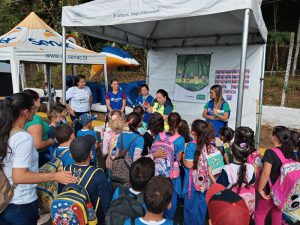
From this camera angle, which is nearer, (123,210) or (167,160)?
(123,210)

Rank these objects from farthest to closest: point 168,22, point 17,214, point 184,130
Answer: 1. point 168,22
2. point 184,130
3. point 17,214

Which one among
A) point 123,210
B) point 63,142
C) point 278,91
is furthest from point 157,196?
point 278,91

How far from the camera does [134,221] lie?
1557 mm

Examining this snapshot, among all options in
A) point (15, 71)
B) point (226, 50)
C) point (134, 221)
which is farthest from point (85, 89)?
point (134, 221)

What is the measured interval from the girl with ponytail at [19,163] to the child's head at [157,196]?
0.62 m

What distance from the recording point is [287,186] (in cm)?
242

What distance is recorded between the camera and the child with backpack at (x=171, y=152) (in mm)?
2947

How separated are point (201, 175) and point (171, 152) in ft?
1.31

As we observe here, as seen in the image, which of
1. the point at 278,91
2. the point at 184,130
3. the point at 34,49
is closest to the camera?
the point at 184,130

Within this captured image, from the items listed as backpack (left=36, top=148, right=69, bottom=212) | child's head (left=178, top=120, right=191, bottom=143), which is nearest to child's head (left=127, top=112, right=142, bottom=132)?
child's head (left=178, top=120, right=191, bottom=143)

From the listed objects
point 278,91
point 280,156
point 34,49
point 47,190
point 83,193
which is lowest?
point 47,190

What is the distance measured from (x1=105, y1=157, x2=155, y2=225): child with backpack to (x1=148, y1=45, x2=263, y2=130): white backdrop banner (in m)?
4.46

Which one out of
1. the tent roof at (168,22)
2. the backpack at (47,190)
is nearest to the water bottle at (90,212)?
the backpack at (47,190)

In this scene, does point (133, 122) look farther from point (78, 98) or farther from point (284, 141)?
point (78, 98)
